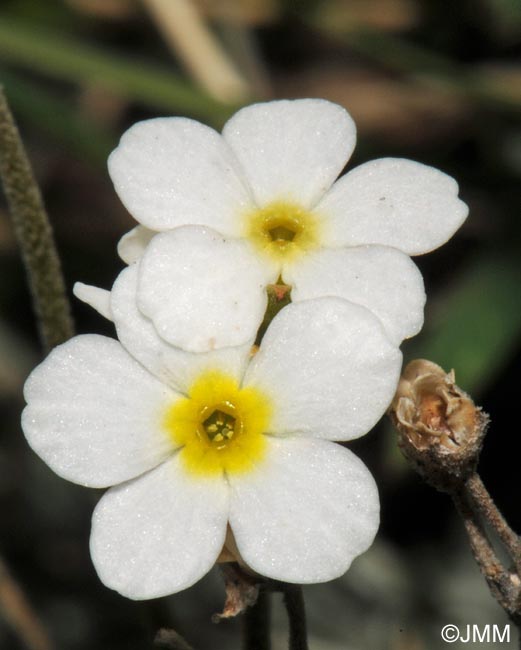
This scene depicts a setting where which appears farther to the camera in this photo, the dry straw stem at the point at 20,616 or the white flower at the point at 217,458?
the dry straw stem at the point at 20,616

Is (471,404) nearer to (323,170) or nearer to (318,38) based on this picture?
(323,170)

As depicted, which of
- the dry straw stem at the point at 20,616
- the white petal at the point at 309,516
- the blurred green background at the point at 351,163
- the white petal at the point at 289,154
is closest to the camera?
the white petal at the point at 309,516

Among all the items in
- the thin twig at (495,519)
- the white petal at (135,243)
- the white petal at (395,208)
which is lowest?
the thin twig at (495,519)

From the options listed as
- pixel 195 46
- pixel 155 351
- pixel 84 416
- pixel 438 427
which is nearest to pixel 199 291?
pixel 155 351

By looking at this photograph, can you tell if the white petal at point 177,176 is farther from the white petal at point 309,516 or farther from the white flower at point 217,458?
the white petal at point 309,516

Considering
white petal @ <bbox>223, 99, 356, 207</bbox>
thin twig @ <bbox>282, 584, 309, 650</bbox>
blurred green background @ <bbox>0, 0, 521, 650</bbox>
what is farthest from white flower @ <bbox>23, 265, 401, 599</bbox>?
blurred green background @ <bbox>0, 0, 521, 650</bbox>

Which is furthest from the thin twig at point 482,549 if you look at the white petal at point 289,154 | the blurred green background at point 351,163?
the blurred green background at point 351,163

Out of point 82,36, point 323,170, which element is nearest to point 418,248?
point 323,170
